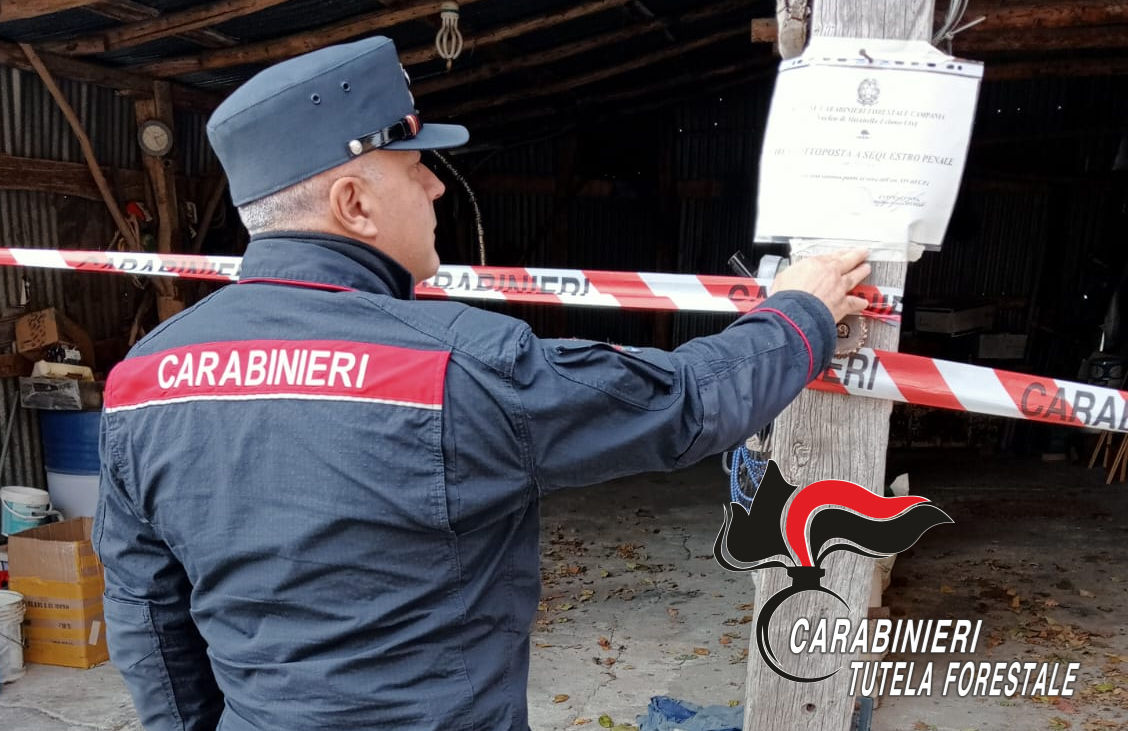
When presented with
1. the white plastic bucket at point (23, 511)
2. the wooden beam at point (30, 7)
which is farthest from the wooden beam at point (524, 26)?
the white plastic bucket at point (23, 511)

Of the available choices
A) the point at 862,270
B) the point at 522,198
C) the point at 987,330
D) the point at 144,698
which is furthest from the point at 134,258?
the point at 987,330

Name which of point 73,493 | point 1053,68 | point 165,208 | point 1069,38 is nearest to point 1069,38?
point 1069,38

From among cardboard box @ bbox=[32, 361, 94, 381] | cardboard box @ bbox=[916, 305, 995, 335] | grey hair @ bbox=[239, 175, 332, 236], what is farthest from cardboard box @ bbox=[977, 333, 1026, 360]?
grey hair @ bbox=[239, 175, 332, 236]

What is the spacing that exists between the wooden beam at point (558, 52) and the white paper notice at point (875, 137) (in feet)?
19.0

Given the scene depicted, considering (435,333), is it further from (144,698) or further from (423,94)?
(423,94)

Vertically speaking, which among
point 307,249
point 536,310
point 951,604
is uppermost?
point 307,249

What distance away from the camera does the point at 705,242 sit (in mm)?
11719

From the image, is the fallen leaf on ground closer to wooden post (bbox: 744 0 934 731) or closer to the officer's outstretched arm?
wooden post (bbox: 744 0 934 731)

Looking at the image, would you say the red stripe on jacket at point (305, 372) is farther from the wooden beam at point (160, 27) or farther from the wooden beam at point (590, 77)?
the wooden beam at point (590, 77)

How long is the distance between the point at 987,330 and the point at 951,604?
20.0 feet

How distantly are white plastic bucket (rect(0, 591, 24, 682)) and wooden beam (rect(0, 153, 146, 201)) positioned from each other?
8.87 feet

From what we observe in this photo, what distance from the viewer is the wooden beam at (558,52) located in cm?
722

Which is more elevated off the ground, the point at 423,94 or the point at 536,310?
the point at 423,94

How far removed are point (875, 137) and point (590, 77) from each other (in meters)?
7.03
